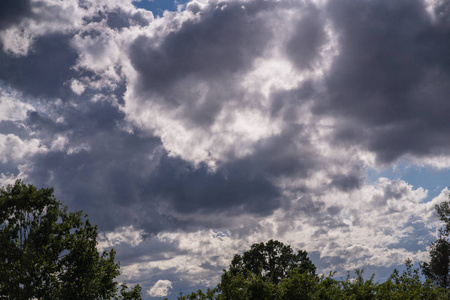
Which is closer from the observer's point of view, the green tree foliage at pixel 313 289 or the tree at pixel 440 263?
the green tree foliage at pixel 313 289

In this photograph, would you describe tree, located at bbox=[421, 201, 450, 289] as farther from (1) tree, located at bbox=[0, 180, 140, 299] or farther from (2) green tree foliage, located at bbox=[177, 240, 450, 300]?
(1) tree, located at bbox=[0, 180, 140, 299]

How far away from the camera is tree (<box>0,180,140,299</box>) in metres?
36.1

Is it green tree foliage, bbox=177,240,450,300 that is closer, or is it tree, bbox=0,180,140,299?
green tree foliage, bbox=177,240,450,300

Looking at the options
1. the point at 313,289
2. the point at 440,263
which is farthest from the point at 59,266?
the point at 440,263

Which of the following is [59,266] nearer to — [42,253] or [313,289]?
[42,253]

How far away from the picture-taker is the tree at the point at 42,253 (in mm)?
36094

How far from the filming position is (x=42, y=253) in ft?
124

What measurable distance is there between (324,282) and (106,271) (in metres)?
26.9

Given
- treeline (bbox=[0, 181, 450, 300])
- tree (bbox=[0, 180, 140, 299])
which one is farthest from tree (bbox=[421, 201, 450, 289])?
tree (bbox=[0, 180, 140, 299])

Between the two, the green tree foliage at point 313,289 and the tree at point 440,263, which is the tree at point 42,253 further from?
the tree at point 440,263

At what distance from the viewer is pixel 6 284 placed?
35.1 meters

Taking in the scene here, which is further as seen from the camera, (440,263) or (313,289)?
(440,263)

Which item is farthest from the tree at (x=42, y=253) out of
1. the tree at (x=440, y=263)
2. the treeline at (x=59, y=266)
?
the tree at (x=440, y=263)

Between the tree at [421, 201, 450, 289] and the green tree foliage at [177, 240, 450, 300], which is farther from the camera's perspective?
the tree at [421, 201, 450, 289]
